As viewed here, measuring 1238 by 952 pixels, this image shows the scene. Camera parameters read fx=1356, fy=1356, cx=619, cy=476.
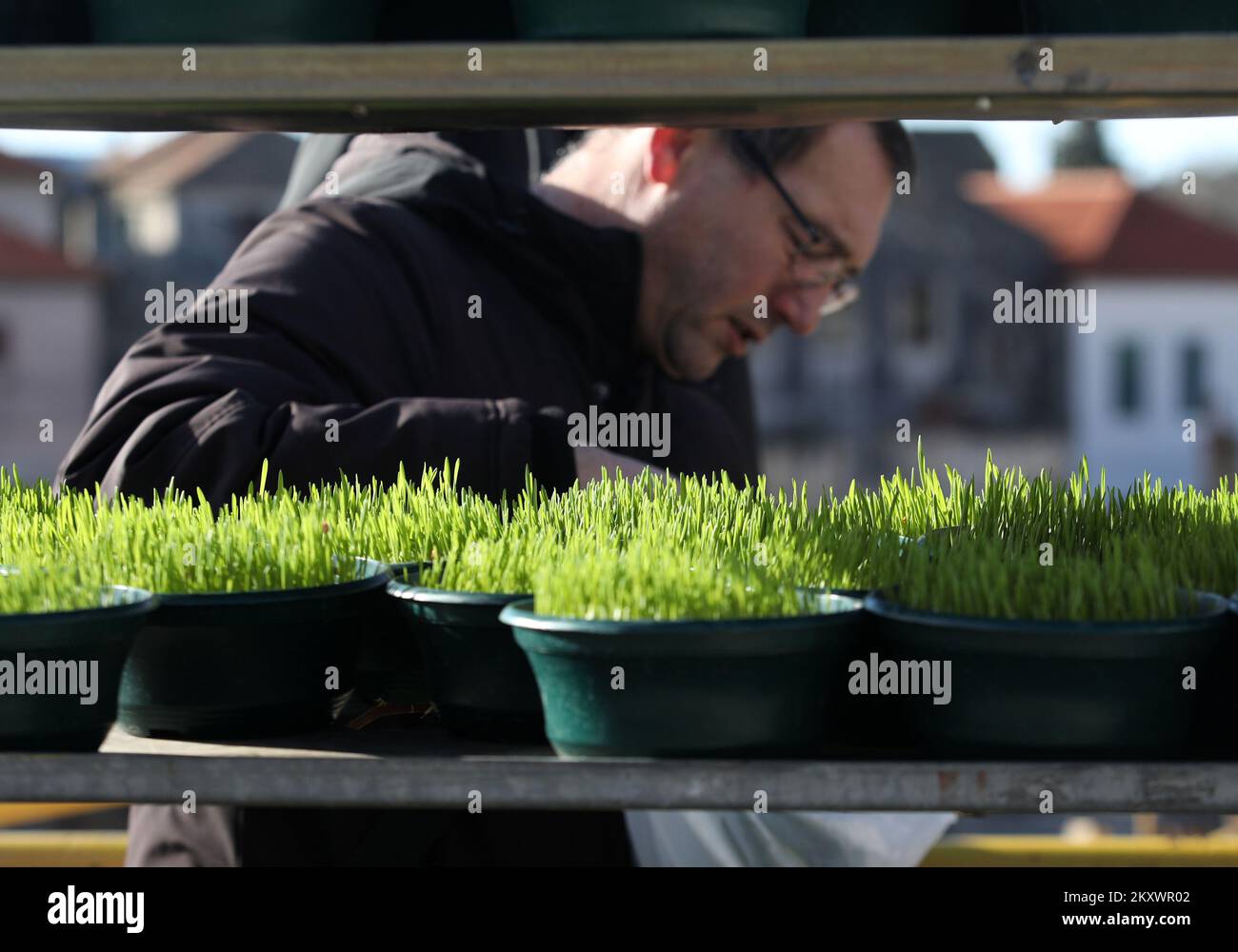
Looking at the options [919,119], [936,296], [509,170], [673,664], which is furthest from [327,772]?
[936,296]

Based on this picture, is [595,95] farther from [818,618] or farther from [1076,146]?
[1076,146]

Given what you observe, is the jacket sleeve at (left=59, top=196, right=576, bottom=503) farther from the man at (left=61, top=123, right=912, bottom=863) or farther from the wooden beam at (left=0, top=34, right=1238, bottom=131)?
the wooden beam at (left=0, top=34, right=1238, bottom=131)

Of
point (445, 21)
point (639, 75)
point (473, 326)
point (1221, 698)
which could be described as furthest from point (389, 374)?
point (1221, 698)

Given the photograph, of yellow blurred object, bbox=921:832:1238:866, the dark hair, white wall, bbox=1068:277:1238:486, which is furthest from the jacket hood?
white wall, bbox=1068:277:1238:486

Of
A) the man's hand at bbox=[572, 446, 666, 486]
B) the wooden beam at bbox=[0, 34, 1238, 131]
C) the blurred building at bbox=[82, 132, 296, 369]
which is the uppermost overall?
the blurred building at bbox=[82, 132, 296, 369]

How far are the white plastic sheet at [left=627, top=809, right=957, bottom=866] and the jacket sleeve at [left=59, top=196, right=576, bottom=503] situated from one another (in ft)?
3.64

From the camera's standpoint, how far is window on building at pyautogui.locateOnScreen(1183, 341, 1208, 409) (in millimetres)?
32844

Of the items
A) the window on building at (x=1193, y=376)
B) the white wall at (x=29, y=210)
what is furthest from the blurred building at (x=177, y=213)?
the window on building at (x=1193, y=376)

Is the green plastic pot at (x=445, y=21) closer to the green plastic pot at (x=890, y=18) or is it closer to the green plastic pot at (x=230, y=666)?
the green plastic pot at (x=890, y=18)

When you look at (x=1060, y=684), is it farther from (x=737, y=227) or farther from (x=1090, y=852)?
(x=737, y=227)

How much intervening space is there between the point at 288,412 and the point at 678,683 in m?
0.95

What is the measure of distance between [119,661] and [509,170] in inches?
87.3

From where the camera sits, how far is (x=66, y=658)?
1.38 metres

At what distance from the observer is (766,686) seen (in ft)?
4.43
